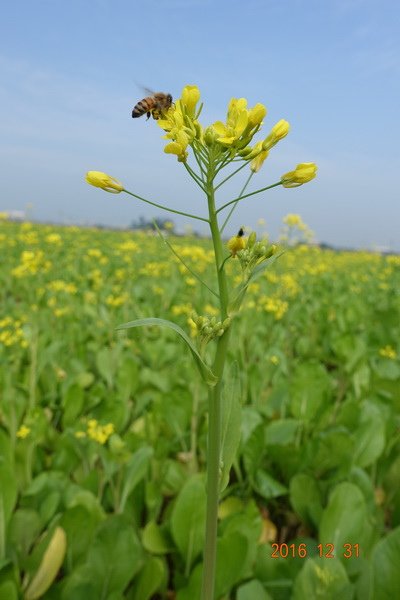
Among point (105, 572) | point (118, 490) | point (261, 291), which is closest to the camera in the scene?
point (105, 572)

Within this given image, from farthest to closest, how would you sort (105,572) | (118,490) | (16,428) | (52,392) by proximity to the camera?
(52,392)
(16,428)
(118,490)
(105,572)

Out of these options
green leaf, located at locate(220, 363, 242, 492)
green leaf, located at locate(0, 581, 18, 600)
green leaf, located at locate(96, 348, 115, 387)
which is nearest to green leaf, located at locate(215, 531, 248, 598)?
green leaf, located at locate(0, 581, 18, 600)

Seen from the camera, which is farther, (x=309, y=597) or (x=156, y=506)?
(x=156, y=506)

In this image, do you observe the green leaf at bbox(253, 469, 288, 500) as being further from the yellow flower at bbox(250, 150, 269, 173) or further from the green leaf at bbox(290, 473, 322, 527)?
the yellow flower at bbox(250, 150, 269, 173)

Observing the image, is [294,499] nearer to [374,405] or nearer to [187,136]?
[374,405]

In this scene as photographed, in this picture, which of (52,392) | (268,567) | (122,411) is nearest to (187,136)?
(268,567)

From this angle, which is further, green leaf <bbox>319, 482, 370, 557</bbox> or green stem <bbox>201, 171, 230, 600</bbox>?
green leaf <bbox>319, 482, 370, 557</bbox>

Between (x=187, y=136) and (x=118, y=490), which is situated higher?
(x=187, y=136)
